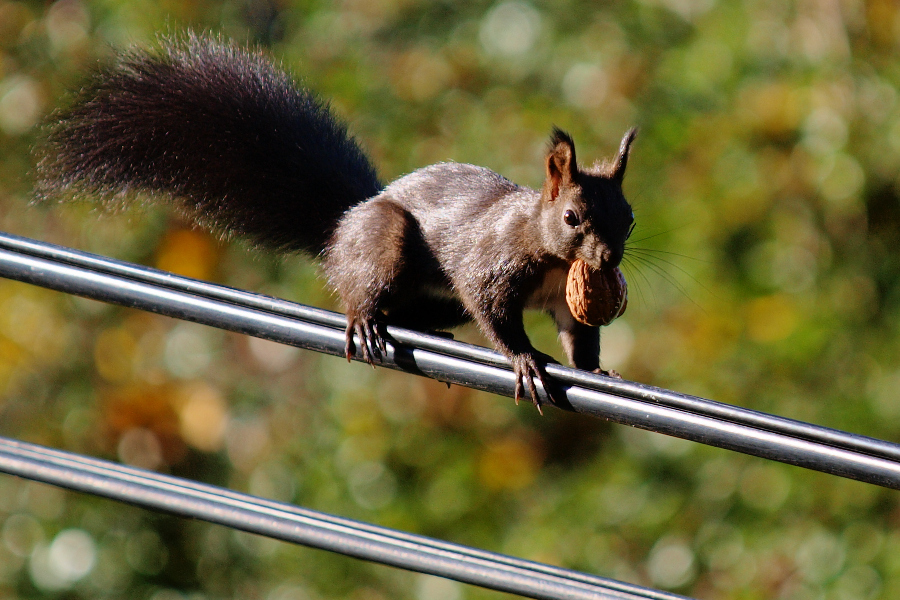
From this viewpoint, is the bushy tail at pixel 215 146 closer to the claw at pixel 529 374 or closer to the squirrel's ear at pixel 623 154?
the squirrel's ear at pixel 623 154

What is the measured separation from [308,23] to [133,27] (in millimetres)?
629

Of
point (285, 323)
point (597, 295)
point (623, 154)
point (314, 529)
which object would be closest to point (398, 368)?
point (285, 323)

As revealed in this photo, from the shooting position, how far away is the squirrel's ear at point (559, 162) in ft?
6.32

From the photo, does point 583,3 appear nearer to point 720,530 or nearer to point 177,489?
point 720,530

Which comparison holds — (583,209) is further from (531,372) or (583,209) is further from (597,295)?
(531,372)

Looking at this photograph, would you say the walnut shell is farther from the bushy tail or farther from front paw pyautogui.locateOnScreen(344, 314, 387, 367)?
the bushy tail

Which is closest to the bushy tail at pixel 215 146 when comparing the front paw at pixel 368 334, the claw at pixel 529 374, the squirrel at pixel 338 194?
the squirrel at pixel 338 194

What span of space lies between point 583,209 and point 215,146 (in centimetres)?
81

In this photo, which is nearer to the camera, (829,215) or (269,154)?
(269,154)

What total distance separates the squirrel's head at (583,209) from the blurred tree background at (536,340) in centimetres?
107

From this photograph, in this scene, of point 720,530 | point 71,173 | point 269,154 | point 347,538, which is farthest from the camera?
point 720,530

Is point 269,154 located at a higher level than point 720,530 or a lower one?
higher

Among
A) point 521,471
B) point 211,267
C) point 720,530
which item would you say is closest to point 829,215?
point 720,530

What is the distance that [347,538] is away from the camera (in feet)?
4.20
